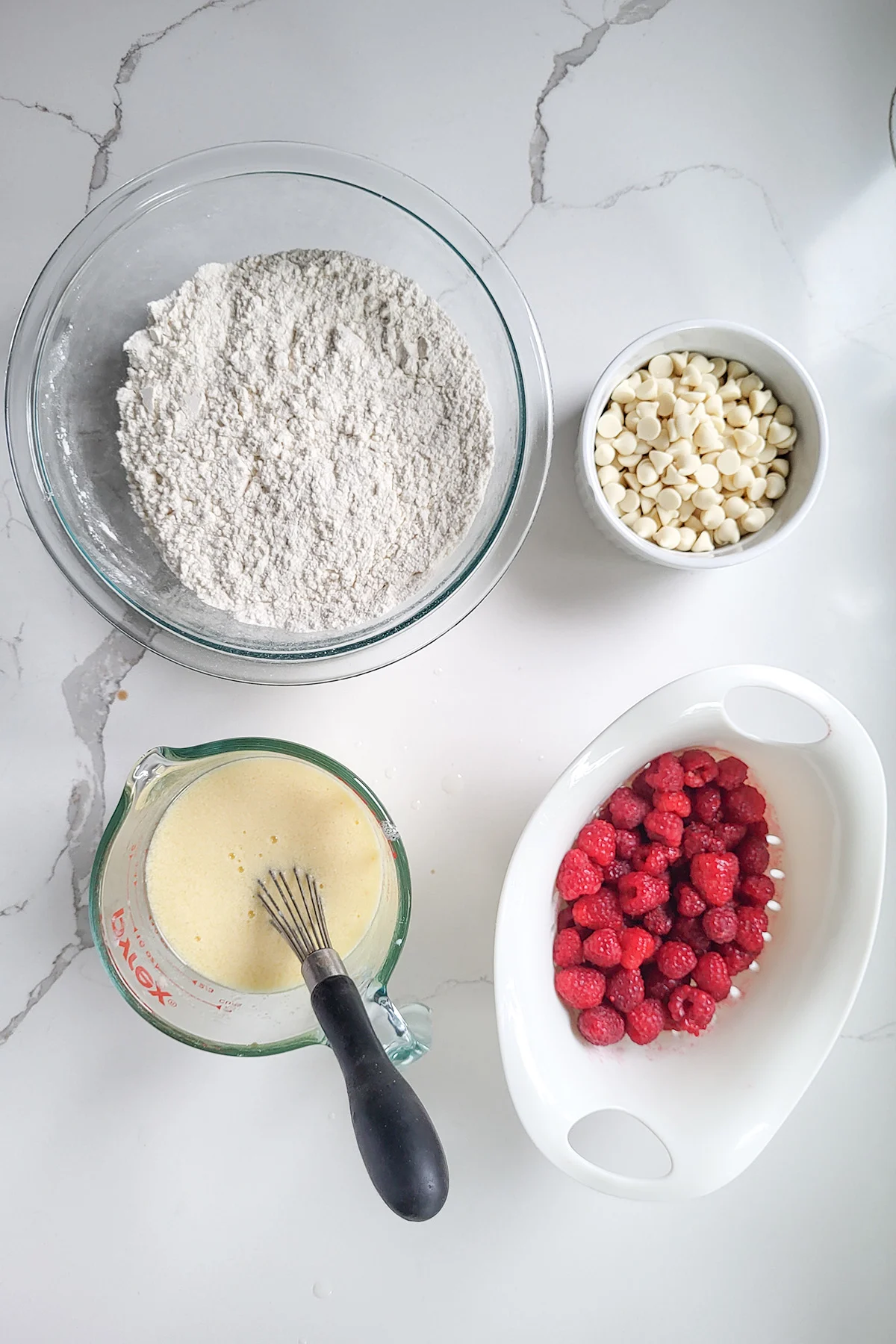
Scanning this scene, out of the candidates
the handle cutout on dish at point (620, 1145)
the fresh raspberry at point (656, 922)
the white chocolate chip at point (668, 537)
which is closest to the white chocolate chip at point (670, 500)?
the white chocolate chip at point (668, 537)

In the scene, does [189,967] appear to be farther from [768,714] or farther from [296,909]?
[768,714]

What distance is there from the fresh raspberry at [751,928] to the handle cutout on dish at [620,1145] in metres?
0.24

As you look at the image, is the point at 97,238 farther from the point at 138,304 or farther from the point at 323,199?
the point at 323,199

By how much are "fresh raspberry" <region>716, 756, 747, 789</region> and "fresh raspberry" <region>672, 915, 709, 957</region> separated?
127 millimetres

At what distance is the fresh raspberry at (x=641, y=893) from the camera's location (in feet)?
2.60

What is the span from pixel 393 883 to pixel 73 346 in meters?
0.58

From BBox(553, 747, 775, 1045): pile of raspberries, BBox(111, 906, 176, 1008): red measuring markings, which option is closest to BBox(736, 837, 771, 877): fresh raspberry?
BBox(553, 747, 775, 1045): pile of raspberries

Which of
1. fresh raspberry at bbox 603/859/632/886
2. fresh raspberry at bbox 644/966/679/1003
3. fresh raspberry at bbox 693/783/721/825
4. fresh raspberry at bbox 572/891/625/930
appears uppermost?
fresh raspberry at bbox 693/783/721/825

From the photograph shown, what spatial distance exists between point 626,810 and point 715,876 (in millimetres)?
97

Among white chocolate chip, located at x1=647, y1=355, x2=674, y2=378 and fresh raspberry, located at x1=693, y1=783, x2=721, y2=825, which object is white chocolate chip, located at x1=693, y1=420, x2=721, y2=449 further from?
fresh raspberry, located at x1=693, y1=783, x2=721, y2=825

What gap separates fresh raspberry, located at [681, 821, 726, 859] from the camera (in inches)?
32.0

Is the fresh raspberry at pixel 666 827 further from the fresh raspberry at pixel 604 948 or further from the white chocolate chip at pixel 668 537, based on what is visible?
the white chocolate chip at pixel 668 537

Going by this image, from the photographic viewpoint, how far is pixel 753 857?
82 cm

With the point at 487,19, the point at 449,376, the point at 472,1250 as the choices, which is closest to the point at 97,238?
the point at 449,376
